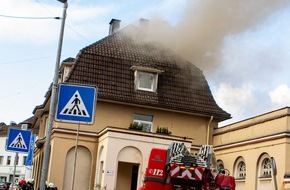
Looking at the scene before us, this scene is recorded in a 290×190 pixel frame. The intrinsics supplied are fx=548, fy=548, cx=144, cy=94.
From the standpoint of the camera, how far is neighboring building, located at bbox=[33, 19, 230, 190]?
111 feet

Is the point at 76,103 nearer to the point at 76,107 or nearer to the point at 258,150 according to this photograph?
the point at 76,107

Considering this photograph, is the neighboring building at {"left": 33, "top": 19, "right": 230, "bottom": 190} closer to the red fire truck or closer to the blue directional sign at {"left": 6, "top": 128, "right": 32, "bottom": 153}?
the blue directional sign at {"left": 6, "top": 128, "right": 32, "bottom": 153}

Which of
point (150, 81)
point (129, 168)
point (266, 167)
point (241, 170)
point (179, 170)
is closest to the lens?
point (179, 170)

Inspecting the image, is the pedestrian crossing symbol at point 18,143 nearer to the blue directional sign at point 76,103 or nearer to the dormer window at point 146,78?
the blue directional sign at point 76,103

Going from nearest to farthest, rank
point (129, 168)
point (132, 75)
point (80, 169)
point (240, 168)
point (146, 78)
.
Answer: point (240, 168) < point (129, 168) < point (80, 169) < point (132, 75) < point (146, 78)

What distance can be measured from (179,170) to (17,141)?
6018mm

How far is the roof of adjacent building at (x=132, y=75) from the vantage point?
3669 centimetres

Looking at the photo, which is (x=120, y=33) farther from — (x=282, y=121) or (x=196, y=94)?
(x=282, y=121)

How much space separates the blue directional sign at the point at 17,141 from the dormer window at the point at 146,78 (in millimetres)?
18309

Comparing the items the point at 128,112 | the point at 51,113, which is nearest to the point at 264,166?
the point at 128,112

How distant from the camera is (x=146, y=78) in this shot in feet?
127

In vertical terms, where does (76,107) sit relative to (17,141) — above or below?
above

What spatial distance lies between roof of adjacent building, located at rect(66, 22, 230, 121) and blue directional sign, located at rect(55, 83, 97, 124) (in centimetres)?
2342

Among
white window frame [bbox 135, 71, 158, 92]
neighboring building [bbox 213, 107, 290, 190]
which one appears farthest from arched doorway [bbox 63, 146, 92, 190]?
neighboring building [bbox 213, 107, 290, 190]
